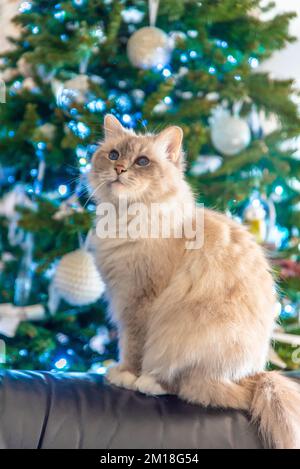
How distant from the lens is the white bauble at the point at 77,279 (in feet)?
6.29

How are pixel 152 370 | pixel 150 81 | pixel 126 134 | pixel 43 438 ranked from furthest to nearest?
pixel 150 81
pixel 126 134
pixel 152 370
pixel 43 438

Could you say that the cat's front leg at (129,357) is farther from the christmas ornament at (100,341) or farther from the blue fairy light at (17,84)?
the blue fairy light at (17,84)

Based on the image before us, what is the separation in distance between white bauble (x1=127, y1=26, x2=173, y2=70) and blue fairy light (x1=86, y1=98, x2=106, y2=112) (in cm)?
21

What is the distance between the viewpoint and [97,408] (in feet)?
3.36

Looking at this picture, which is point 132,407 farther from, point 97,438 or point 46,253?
point 46,253

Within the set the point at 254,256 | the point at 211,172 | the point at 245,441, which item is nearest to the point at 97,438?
the point at 245,441

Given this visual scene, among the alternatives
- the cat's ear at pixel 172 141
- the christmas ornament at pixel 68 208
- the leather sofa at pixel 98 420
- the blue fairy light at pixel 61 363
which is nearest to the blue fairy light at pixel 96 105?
the christmas ornament at pixel 68 208

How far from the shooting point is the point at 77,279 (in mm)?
1910

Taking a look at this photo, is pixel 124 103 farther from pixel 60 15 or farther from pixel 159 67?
pixel 60 15

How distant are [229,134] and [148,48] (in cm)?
49

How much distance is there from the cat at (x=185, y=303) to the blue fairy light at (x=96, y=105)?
1.64ft

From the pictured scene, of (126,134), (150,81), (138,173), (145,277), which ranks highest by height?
(150,81)

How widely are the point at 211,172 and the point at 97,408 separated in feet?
4.61

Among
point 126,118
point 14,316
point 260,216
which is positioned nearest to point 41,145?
point 126,118
